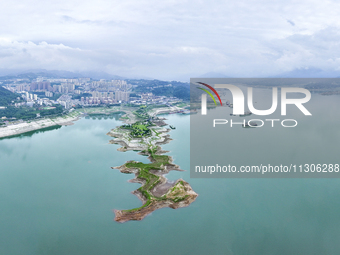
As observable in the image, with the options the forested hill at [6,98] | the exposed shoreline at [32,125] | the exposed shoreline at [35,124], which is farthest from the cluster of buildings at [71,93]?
the exposed shoreline at [32,125]

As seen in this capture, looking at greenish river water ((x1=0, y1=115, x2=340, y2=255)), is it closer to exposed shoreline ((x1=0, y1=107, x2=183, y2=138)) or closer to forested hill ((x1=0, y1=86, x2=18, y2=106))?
exposed shoreline ((x1=0, y1=107, x2=183, y2=138))

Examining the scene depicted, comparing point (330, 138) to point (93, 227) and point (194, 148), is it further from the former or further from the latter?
point (93, 227)

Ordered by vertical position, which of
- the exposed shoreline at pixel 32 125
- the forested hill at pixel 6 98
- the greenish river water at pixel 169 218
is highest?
the forested hill at pixel 6 98

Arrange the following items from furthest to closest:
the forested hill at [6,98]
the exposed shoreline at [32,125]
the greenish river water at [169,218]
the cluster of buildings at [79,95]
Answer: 1. the cluster of buildings at [79,95]
2. the forested hill at [6,98]
3. the exposed shoreline at [32,125]
4. the greenish river water at [169,218]

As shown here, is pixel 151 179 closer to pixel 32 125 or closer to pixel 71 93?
pixel 32 125

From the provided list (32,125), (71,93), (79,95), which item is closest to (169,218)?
(32,125)

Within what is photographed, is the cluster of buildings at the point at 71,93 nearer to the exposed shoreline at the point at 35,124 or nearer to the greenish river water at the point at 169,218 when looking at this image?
the exposed shoreline at the point at 35,124

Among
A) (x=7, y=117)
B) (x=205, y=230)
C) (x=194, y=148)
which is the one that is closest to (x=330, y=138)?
(x=194, y=148)
